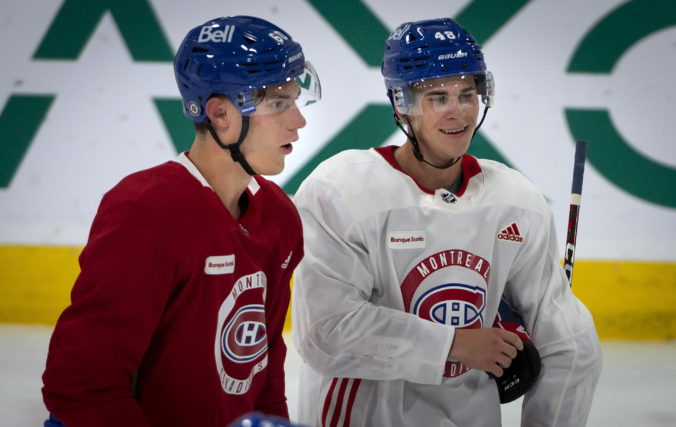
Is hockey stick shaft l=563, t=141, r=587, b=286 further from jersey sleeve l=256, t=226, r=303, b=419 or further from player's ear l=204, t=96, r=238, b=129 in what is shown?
player's ear l=204, t=96, r=238, b=129

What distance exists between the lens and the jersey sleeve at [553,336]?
5.44 feet

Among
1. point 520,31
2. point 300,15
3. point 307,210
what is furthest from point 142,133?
point 307,210

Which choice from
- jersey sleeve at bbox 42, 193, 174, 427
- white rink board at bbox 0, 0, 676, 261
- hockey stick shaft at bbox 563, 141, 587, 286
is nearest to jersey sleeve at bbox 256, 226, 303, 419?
jersey sleeve at bbox 42, 193, 174, 427

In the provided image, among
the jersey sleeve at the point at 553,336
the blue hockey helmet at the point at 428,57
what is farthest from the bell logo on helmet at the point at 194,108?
the jersey sleeve at the point at 553,336

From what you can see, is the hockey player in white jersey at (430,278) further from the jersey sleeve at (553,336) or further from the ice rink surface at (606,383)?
the ice rink surface at (606,383)

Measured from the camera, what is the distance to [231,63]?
4.18 feet

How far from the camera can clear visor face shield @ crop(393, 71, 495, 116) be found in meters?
1.67

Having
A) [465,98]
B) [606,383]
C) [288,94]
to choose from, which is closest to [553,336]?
[465,98]

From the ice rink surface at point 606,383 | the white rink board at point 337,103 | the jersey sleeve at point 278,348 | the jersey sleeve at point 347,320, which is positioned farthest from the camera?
the white rink board at point 337,103

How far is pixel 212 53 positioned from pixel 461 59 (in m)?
0.57

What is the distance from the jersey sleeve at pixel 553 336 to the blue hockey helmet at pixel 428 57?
0.34m

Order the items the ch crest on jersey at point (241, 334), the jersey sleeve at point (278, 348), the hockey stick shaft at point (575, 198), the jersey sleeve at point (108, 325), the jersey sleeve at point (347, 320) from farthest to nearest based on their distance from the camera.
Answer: the hockey stick shaft at point (575, 198)
the jersey sleeve at point (347, 320)
the jersey sleeve at point (278, 348)
the ch crest on jersey at point (241, 334)
the jersey sleeve at point (108, 325)

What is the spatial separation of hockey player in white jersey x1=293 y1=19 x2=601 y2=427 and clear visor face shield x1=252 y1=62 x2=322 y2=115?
28 centimetres

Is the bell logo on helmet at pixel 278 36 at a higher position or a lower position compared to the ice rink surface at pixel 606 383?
higher
